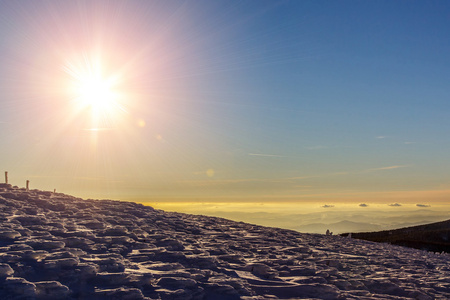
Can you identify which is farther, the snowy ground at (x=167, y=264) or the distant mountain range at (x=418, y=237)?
the distant mountain range at (x=418, y=237)

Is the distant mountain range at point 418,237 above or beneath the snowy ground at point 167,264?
beneath

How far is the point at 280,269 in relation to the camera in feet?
31.5

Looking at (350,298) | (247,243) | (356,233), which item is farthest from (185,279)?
(356,233)

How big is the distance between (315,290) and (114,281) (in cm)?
423

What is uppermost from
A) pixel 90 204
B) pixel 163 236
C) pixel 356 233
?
pixel 90 204

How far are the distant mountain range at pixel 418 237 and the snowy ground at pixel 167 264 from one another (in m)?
15.8

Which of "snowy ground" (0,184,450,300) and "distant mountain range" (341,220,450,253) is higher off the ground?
"snowy ground" (0,184,450,300)

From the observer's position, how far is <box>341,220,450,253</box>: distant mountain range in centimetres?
2780

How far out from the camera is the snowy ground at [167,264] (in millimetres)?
7332

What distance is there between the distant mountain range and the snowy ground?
1582 cm

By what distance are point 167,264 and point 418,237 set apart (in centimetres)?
3003

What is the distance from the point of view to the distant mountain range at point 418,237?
27797 millimetres

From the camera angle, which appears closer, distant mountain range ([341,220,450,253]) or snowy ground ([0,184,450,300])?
snowy ground ([0,184,450,300])

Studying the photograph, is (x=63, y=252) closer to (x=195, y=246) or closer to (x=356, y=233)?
(x=195, y=246)
